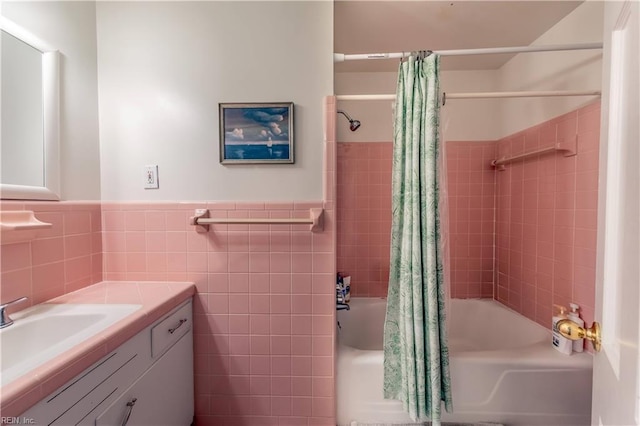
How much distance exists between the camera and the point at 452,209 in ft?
6.63

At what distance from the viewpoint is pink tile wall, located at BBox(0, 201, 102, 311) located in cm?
94

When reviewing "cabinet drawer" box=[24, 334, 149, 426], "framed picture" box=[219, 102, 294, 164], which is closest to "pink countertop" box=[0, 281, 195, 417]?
"cabinet drawer" box=[24, 334, 149, 426]

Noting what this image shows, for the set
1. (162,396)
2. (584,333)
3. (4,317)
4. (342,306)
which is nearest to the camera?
(584,333)

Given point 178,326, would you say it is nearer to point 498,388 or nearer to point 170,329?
point 170,329

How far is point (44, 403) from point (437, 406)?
1326mm

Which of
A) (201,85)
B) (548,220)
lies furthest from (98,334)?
(548,220)

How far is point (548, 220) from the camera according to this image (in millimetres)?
1567

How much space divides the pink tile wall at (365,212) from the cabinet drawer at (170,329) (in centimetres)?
113

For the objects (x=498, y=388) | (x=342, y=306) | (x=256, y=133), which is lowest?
(x=498, y=388)

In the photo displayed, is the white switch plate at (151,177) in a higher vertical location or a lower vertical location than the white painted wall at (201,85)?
lower

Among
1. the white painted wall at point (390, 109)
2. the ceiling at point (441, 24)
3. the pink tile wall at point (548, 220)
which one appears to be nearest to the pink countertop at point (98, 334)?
the white painted wall at point (390, 109)

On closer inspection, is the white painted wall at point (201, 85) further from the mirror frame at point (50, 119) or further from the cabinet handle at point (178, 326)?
the cabinet handle at point (178, 326)

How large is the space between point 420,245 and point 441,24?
1.35 metres

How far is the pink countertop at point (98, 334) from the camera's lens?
0.55 m
